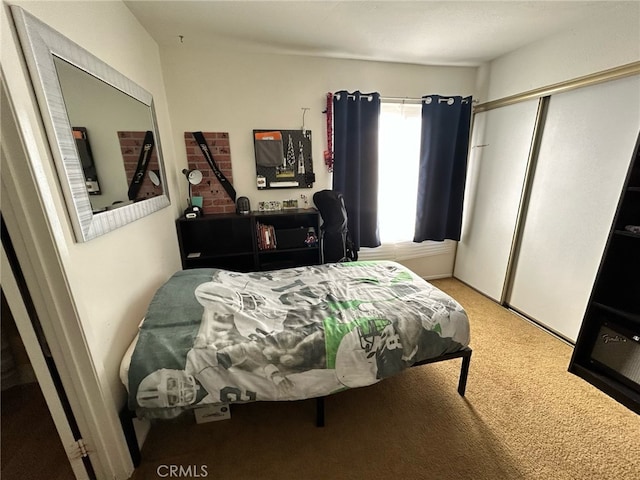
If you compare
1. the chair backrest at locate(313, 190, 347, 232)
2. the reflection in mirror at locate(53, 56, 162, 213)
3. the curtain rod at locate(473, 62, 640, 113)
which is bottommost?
the chair backrest at locate(313, 190, 347, 232)

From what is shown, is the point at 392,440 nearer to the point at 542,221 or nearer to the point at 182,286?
the point at 182,286

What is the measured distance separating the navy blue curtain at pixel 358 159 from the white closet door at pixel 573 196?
4.80ft

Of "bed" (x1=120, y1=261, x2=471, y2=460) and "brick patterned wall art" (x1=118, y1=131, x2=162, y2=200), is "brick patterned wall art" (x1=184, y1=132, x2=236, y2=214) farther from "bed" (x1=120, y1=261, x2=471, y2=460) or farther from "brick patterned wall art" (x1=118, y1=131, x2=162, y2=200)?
"bed" (x1=120, y1=261, x2=471, y2=460)

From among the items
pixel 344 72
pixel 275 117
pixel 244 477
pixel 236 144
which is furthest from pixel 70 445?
pixel 344 72

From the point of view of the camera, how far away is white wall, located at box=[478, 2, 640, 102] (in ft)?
5.74

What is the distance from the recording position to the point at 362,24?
6.51 feet

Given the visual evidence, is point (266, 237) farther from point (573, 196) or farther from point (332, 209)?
point (573, 196)

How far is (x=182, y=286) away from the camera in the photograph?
63.8 inches

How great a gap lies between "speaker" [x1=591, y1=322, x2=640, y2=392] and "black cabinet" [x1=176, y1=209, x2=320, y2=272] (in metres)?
2.27

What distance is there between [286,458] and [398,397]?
0.78 m

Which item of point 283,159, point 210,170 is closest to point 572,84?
point 283,159

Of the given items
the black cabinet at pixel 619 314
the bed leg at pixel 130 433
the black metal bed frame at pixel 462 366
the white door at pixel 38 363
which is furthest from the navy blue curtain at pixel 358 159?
the white door at pixel 38 363

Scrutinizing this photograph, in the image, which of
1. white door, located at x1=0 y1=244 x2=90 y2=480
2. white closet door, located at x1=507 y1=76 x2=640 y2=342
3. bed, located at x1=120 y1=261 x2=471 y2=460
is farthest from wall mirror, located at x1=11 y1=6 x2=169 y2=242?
white closet door, located at x1=507 y1=76 x2=640 y2=342

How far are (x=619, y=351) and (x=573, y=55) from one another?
7.10 ft
